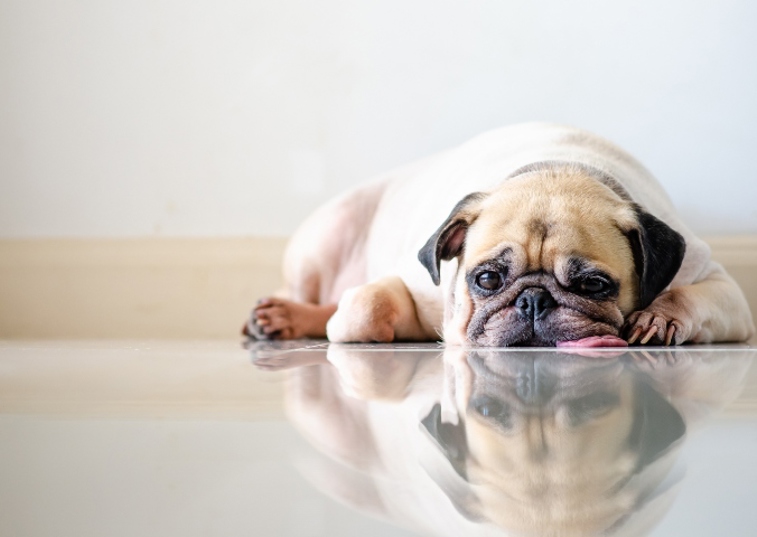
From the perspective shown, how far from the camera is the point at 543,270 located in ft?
6.18

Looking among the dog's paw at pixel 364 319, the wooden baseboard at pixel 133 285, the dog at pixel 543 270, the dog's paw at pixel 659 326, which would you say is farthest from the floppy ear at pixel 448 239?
the wooden baseboard at pixel 133 285

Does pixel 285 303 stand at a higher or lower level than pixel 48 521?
lower

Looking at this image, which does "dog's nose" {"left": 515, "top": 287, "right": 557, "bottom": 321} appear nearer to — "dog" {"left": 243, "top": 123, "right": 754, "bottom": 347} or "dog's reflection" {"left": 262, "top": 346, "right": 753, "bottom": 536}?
"dog" {"left": 243, "top": 123, "right": 754, "bottom": 347}

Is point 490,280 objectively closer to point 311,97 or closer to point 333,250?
point 333,250

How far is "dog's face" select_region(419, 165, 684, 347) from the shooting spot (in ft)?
5.96

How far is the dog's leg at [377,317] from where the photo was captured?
205 centimetres

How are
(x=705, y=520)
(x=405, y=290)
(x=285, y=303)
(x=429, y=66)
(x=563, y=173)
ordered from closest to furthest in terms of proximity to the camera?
(x=705, y=520), (x=563, y=173), (x=405, y=290), (x=285, y=303), (x=429, y=66)

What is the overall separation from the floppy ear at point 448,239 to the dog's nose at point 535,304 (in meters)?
0.20

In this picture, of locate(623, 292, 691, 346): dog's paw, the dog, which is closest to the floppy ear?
the dog

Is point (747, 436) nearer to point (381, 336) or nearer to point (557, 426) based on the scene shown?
point (557, 426)

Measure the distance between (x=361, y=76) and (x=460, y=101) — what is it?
0.37 m

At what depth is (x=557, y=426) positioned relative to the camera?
67 centimetres

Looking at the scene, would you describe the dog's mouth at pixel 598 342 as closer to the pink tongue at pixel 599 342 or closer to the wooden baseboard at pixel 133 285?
the pink tongue at pixel 599 342

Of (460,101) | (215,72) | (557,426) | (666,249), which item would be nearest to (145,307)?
(215,72)
